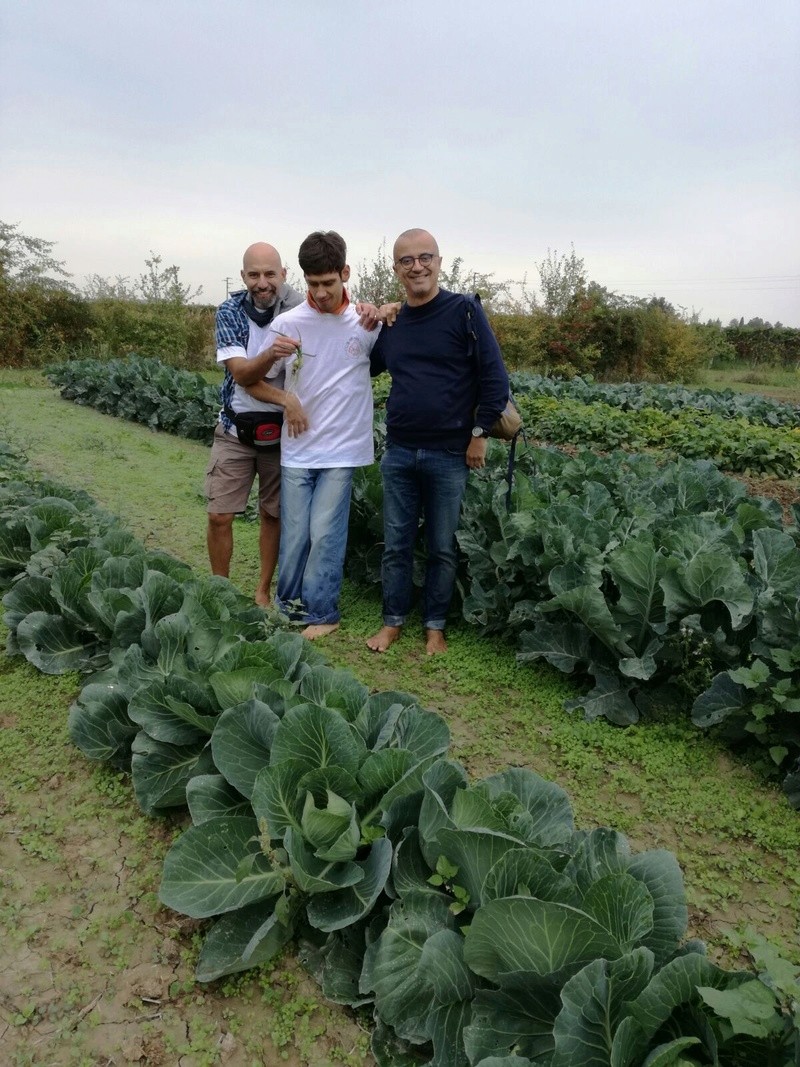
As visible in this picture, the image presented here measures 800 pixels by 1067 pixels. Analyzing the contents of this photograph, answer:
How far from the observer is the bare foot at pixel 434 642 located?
3988 mm

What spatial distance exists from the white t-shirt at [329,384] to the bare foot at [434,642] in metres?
1.01

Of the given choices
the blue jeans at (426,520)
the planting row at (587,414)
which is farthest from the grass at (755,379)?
the blue jeans at (426,520)

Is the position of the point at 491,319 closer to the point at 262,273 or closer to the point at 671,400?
the point at 671,400

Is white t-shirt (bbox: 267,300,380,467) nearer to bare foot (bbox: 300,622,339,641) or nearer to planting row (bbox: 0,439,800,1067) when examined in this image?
bare foot (bbox: 300,622,339,641)

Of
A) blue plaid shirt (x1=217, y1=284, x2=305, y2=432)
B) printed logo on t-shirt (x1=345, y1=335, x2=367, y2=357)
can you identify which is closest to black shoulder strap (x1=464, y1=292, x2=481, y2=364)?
printed logo on t-shirt (x1=345, y1=335, x2=367, y2=357)

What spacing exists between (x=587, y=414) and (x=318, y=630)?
710 cm

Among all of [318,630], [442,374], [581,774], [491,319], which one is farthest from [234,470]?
[491,319]

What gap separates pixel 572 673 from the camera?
3.70 metres

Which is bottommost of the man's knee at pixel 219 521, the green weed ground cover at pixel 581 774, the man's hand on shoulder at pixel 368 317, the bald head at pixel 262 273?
the green weed ground cover at pixel 581 774

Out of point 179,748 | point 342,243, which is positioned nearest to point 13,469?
point 342,243

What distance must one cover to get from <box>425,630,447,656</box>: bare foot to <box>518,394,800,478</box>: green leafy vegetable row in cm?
531

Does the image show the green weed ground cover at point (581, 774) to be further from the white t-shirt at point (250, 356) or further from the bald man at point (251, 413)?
the white t-shirt at point (250, 356)

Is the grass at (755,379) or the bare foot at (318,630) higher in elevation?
the grass at (755,379)

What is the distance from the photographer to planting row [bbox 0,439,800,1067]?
1431mm
